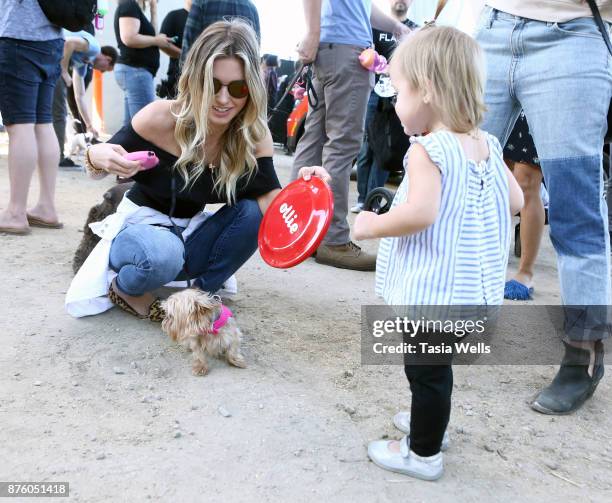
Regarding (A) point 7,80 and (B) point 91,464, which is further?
(A) point 7,80

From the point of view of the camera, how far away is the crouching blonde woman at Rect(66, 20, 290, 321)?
250 centimetres

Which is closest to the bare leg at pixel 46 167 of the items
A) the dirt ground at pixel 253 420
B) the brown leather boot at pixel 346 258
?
the dirt ground at pixel 253 420

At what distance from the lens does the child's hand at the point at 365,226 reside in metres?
1.74

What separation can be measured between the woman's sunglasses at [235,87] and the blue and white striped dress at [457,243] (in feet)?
3.39

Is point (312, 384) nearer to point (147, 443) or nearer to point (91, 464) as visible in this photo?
point (147, 443)

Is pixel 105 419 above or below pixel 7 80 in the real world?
below

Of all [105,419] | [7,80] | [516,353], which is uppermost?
[7,80]

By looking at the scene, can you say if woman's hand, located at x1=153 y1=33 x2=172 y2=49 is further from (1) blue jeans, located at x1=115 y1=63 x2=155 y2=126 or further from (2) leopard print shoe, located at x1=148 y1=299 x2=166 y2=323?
(2) leopard print shoe, located at x1=148 y1=299 x2=166 y2=323

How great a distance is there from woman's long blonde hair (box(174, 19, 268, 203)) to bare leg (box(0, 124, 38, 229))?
170cm

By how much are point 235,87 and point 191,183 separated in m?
0.48

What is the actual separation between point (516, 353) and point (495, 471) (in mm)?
1015

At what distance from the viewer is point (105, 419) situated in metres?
2.00

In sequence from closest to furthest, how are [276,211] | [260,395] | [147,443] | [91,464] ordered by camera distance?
1. [91,464]
2. [147,443]
3. [260,395]
4. [276,211]

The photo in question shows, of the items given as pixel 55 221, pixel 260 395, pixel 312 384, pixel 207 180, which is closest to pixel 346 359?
pixel 312 384
